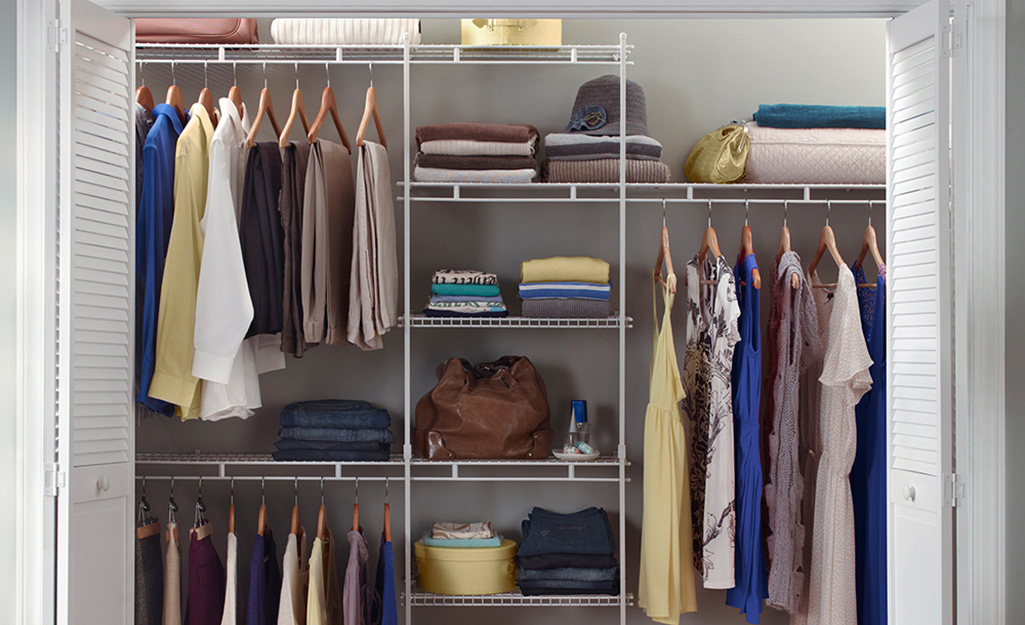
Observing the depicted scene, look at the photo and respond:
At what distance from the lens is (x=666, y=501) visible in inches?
106

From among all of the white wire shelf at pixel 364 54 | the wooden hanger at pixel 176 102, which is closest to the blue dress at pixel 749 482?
the white wire shelf at pixel 364 54

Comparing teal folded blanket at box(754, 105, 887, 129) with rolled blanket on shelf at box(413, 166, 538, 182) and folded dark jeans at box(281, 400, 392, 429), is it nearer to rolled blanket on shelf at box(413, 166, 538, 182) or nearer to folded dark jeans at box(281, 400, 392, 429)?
rolled blanket on shelf at box(413, 166, 538, 182)

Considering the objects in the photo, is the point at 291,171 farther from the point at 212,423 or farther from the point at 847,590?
the point at 847,590

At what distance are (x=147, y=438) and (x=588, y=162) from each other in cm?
188

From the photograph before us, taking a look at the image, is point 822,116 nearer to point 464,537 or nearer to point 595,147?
point 595,147

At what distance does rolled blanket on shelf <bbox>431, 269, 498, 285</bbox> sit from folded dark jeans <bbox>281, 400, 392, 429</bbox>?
495 mm

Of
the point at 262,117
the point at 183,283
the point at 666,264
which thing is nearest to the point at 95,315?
the point at 183,283

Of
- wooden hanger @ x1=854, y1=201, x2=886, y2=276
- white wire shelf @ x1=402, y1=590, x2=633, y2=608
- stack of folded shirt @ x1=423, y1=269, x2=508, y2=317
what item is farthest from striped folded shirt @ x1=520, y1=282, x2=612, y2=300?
white wire shelf @ x1=402, y1=590, x2=633, y2=608

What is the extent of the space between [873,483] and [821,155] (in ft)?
3.64

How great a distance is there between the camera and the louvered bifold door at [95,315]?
1812 millimetres

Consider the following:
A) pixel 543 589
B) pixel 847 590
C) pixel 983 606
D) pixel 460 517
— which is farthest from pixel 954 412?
pixel 460 517

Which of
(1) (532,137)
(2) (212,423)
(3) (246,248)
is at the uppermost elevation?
(1) (532,137)

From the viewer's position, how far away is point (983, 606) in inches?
69.1

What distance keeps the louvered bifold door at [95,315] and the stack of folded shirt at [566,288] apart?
1.26m
